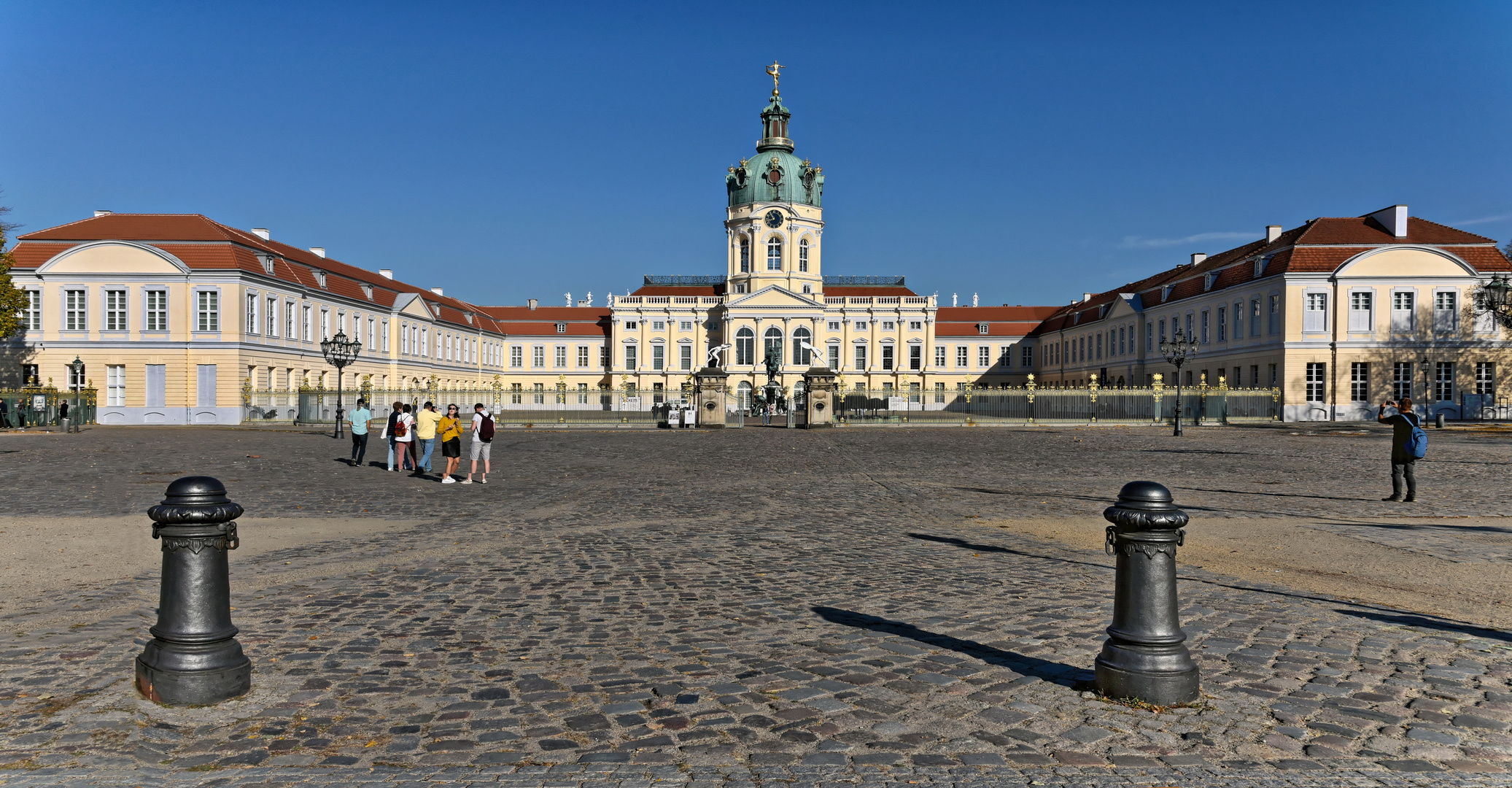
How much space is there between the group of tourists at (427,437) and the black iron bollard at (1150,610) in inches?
497

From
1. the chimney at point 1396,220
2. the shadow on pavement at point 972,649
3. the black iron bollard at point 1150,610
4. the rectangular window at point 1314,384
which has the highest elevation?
the chimney at point 1396,220

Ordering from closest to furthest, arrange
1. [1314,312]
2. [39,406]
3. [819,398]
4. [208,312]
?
1. [39,406]
2. [819,398]
3. [208,312]
4. [1314,312]

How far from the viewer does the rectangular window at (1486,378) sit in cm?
4822

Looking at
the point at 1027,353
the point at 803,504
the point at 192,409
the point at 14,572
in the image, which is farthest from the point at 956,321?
the point at 14,572

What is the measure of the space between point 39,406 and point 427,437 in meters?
31.8

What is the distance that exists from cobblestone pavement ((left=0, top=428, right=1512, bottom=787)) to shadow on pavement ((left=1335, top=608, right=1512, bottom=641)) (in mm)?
37

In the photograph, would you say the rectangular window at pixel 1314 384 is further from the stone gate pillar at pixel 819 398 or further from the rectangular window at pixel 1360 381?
the stone gate pillar at pixel 819 398

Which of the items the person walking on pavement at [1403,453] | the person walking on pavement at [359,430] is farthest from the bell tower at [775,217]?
the person walking on pavement at [1403,453]

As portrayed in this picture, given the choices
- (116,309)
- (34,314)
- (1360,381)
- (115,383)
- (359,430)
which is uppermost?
(116,309)

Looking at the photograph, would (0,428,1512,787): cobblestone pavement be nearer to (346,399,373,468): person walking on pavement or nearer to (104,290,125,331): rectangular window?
(346,399,373,468): person walking on pavement

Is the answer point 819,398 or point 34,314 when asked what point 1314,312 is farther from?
point 34,314

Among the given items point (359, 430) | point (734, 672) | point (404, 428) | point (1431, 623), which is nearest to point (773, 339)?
point (359, 430)

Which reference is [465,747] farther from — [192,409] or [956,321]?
[956,321]

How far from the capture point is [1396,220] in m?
48.5
